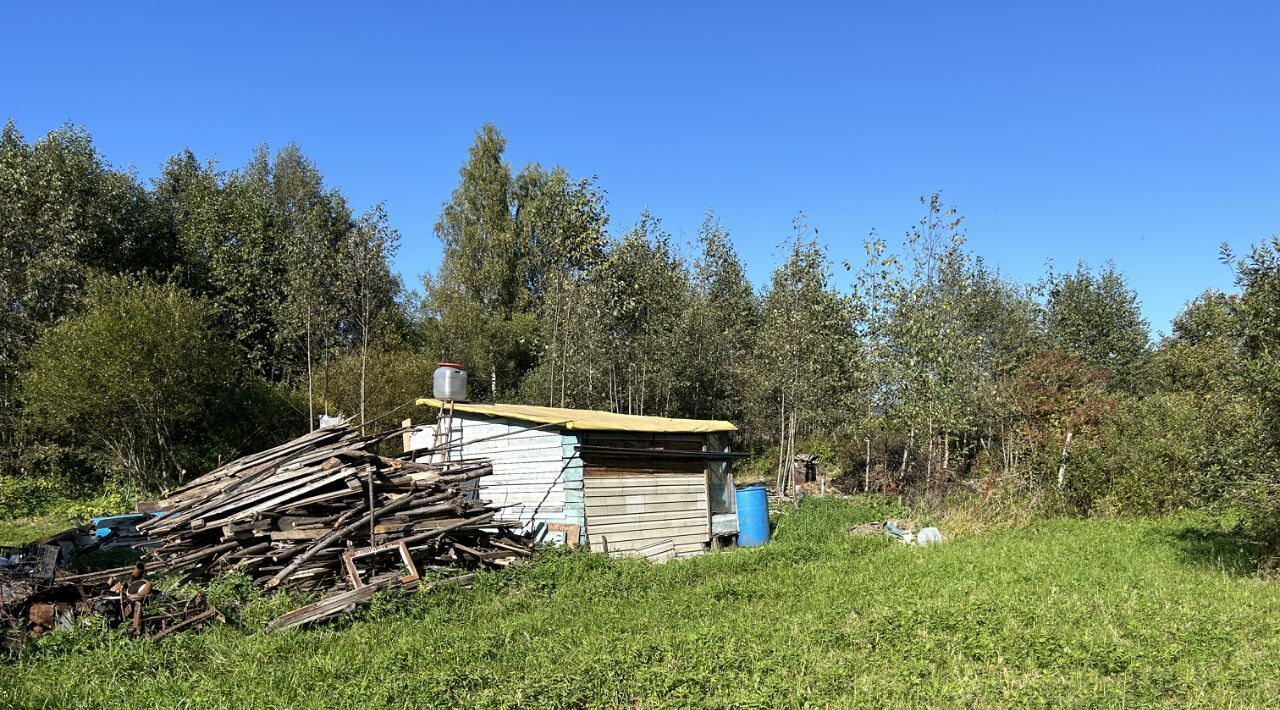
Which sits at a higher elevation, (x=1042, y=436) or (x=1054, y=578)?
(x=1042, y=436)

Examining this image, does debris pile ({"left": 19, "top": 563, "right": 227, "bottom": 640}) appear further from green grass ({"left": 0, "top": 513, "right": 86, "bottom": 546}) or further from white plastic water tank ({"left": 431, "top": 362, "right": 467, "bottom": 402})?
green grass ({"left": 0, "top": 513, "right": 86, "bottom": 546})

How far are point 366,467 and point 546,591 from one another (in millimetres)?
3095

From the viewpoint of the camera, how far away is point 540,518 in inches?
516

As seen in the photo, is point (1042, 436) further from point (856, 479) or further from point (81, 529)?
point (81, 529)

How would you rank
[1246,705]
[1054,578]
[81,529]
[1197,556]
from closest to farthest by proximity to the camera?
[1246,705]
[1054,578]
[1197,556]
[81,529]

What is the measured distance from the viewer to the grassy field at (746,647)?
5.71 meters

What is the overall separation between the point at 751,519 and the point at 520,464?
16.1 ft

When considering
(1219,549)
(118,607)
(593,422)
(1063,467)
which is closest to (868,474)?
(1063,467)

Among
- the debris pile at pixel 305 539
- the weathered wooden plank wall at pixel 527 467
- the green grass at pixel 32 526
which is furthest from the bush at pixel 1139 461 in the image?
the green grass at pixel 32 526

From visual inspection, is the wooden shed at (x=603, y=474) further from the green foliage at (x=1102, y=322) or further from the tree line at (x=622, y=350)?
the green foliage at (x=1102, y=322)

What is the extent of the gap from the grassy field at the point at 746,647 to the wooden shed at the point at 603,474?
83.1 inches

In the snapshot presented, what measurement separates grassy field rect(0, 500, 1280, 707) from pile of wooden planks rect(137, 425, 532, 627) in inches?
33.8

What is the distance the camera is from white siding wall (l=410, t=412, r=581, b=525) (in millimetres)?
12891

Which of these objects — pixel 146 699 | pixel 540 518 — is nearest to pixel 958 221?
pixel 540 518
